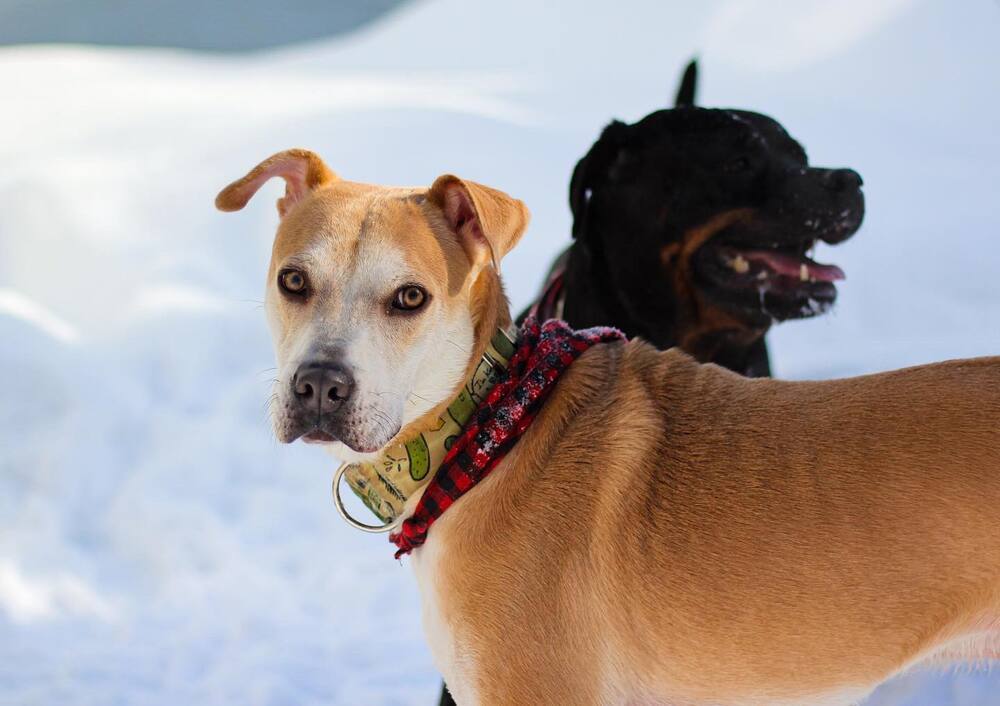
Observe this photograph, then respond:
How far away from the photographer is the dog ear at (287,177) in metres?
2.64

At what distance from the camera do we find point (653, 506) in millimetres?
2391

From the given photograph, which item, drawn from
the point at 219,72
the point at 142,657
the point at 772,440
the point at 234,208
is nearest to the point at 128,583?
the point at 142,657

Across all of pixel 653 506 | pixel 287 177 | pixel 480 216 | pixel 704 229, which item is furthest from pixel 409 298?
pixel 704 229

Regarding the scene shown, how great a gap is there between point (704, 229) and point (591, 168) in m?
0.46

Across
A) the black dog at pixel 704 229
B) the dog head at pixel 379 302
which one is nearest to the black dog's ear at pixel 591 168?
the black dog at pixel 704 229

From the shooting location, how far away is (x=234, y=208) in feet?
8.71

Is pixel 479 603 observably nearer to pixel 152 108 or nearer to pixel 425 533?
pixel 425 533

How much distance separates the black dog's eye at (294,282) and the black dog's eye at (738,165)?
5.29 feet

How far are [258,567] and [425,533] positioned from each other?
6.75 ft

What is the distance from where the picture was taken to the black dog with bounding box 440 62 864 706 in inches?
133

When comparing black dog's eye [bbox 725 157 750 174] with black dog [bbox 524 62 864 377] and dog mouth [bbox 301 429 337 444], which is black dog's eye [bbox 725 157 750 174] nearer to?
black dog [bbox 524 62 864 377]

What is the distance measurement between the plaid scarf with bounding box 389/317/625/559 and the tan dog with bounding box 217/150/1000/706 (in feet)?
0.12

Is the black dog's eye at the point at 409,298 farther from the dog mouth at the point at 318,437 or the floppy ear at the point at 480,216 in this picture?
the dog mouth at the point at 318,437

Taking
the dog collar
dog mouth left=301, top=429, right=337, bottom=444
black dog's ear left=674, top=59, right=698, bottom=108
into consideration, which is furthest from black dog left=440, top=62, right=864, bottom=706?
dog mouth left=301, top=429, right=337, bottom=444
